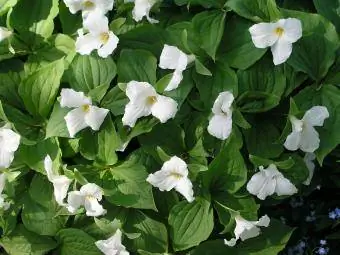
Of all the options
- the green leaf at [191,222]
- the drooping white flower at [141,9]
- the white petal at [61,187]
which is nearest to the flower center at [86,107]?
the white petal at [61,187]

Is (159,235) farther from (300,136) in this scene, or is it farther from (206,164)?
(300,136)

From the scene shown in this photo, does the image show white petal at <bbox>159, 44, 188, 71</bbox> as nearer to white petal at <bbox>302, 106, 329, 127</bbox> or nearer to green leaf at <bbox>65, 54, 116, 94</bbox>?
green leaf at <bbox>65, 54, 116, 94</bbox>

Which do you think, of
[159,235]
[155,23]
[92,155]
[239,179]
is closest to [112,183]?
[92,155]

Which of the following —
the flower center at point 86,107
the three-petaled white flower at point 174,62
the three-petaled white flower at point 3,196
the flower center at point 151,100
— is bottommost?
the three-petaled white flower at point 3,196

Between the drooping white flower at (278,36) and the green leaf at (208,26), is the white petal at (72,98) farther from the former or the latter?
the drooping white flower at (278,36)

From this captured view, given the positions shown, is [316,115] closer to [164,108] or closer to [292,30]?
[292,30]

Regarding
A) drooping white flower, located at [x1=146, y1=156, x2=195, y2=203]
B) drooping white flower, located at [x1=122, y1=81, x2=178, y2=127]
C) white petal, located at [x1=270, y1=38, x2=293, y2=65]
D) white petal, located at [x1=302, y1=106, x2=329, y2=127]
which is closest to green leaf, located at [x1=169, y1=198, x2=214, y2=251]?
drooping white flower, located at [x1=146, y1=156, x2=195, y2=203]

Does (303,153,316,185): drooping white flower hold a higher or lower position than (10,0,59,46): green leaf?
lower
